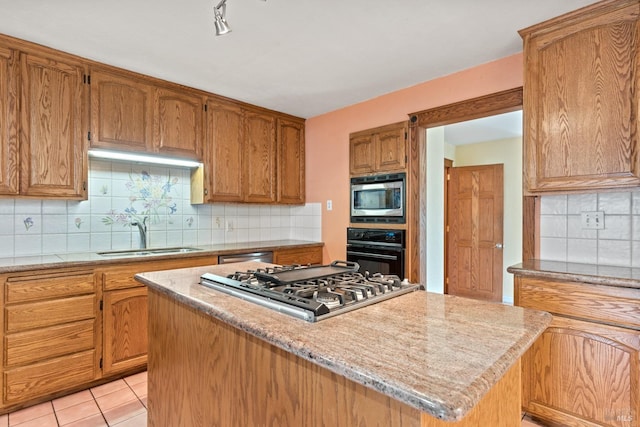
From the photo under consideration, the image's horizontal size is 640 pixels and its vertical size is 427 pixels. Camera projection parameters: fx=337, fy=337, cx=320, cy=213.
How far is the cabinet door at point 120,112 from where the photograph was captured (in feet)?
8.27

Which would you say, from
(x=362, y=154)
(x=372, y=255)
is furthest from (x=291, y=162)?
(x=372, y=255)

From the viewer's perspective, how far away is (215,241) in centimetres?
353

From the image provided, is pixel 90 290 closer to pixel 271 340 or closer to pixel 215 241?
pixel 215 241

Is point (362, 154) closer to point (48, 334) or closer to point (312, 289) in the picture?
point (312, 289)

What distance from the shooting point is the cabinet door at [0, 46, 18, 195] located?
7.08 feet

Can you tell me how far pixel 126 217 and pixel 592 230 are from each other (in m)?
3.48

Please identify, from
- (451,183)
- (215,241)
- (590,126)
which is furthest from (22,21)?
(451,183)

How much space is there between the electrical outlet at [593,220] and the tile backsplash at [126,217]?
7.91 ft

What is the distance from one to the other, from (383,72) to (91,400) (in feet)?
10.2

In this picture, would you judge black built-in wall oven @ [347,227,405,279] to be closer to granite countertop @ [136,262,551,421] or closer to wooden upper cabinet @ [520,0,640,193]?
→ wooden upper cabinet @ [520,0,640,193]

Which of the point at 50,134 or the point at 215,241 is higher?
the point at 50,134

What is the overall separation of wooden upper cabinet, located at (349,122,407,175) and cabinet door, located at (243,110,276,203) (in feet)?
2.87

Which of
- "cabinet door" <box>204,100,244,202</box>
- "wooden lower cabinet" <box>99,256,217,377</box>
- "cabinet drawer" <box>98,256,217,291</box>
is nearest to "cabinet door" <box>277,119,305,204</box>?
"cabinet door" <box>204,100,244,202</box>

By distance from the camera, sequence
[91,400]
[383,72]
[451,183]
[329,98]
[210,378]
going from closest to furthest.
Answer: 1. [210,378]
2. [91,400]
3. [383,72]
4. [329,98]
5. [451,183]
